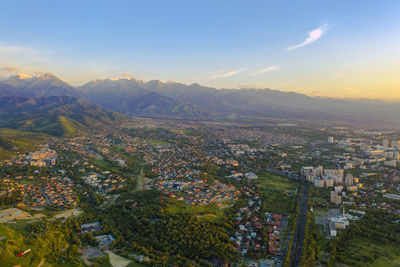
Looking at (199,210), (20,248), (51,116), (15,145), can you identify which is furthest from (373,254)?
(51,116)

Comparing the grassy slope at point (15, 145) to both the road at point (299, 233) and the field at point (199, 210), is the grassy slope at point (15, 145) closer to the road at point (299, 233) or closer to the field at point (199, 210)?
the field at point (199, 210)

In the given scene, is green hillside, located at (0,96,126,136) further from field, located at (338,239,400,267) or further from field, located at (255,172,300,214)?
field, located at (338,239,400,267)

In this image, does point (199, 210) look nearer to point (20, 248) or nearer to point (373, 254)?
point (373, 254)

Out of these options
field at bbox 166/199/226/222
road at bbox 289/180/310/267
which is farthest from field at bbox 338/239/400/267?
field at bbox 166/199/226/222

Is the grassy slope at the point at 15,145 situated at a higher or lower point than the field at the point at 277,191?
higher

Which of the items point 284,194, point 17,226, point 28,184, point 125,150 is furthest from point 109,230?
point 125,150

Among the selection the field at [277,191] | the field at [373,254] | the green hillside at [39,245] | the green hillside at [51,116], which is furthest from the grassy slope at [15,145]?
the field at [373,254]
